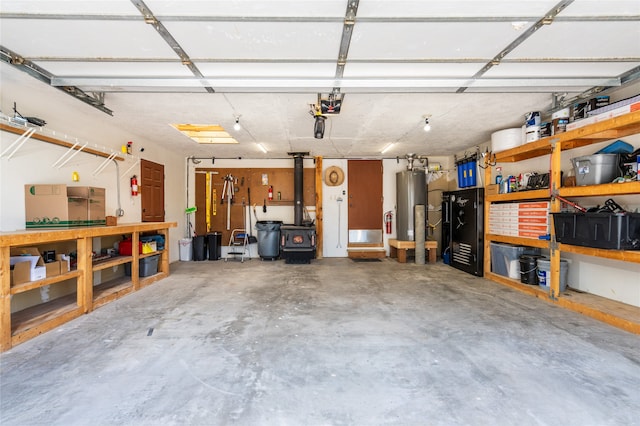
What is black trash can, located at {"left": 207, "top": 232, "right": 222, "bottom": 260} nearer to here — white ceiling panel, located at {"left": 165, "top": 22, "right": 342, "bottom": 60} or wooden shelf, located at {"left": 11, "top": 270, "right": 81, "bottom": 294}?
wooden shelf, located at {"left": 11, "top": 270, "right": 81, "bottom": 294}

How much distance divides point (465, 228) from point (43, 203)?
6289mm

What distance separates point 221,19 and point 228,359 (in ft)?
8.38

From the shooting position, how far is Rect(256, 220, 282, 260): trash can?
6.79 m

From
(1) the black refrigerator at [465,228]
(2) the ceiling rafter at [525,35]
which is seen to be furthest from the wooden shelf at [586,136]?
(2) the ceiling rafter at [525,35]

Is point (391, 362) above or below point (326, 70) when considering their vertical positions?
below

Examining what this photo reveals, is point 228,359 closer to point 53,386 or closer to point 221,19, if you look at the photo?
point 53,386

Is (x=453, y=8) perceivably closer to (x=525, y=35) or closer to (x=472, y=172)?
(x=525, y=35)

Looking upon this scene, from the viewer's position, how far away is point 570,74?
297 centimetres

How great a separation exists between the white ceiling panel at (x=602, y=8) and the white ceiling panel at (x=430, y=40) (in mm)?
354

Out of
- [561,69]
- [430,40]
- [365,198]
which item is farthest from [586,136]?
[365,198]

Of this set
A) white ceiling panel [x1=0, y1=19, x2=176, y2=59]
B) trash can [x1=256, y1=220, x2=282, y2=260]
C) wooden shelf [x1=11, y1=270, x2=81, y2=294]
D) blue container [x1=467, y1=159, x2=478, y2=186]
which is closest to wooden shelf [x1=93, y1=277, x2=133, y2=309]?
wooden shelf [x1=11, y1=270, x2=81, y2=294]

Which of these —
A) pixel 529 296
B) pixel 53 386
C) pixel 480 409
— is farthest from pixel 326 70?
pixel 529 296

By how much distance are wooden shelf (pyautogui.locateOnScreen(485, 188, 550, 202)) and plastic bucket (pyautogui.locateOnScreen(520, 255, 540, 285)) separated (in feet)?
2.93

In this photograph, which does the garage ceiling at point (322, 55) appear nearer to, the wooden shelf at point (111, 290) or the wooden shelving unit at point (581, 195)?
the wooden shelving unit at point (581, 195)
